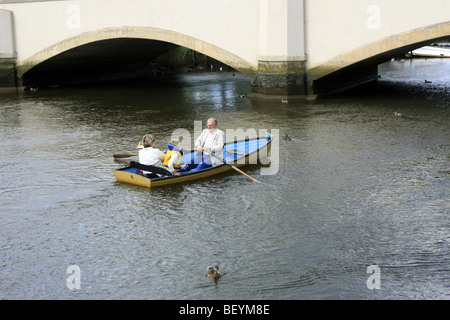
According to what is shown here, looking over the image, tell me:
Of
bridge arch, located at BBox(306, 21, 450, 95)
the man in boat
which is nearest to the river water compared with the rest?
the man in boat

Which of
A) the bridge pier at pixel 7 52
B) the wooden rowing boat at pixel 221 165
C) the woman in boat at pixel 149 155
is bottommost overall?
the wooden rowing boat at pixel 221 165

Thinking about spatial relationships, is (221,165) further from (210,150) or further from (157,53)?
(157,53)

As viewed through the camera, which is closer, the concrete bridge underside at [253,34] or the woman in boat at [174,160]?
the woman in boat at [174,160]

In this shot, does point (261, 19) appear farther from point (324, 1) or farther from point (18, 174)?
point (18, 174)

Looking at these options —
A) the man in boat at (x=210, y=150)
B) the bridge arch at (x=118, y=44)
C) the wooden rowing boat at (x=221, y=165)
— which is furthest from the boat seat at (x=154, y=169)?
the bridge arch at (x=118, y=44)

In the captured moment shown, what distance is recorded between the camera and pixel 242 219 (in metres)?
8.22

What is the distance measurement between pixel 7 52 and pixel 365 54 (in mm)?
14422

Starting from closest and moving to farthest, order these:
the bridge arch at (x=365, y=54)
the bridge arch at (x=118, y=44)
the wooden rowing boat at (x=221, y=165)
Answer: the wooden rowing boat at (x=221, y=165) < the bridge arch at (x=365, y=54) < the bridge arch at (x=118, y=44)

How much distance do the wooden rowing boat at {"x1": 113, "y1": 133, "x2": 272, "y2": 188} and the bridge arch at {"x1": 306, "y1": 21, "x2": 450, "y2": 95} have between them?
24.1 ft

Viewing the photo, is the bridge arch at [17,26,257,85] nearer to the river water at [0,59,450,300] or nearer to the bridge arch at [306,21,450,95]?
the bridge arch at [306,21,450,95]

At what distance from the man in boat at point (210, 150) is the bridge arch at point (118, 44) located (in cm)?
940

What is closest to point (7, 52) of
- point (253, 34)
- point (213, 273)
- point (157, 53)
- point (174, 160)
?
point (157, 53)

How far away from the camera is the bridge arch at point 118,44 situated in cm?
1989

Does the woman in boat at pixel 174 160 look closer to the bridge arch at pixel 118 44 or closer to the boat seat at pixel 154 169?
the boat seat at pixel 154 169
